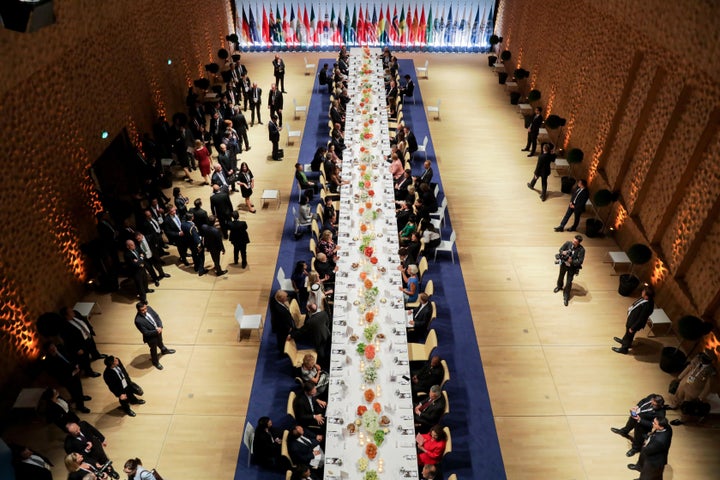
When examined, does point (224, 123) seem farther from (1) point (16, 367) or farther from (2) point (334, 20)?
Result: (2) point (334, 20)

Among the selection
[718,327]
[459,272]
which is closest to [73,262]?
[459,272]

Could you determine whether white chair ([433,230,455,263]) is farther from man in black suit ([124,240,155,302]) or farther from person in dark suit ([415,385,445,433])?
man in black suit ([124,240,155,302])

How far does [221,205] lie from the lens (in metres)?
11.2

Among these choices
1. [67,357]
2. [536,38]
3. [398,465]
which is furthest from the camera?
[536,38]

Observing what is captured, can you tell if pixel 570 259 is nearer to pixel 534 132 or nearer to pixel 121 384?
pixel 534 132

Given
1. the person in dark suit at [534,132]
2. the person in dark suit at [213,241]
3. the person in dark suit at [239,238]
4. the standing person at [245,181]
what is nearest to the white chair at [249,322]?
the person in dark suit at [213,241]

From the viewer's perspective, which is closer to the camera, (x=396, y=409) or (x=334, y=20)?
(x=396, y=409)

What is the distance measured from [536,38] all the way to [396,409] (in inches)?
590

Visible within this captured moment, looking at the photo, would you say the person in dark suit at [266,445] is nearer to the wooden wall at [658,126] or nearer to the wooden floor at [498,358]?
the wooden floor at [498,358]

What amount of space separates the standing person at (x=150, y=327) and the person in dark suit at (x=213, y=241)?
7.29 ft

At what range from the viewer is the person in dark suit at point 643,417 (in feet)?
23.1

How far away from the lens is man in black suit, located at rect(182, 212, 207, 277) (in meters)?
10.4

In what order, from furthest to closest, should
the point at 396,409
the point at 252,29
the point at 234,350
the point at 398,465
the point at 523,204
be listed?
the point at 252,29
the point at 523,204
the point at 234,350
the point at 396,409
the point at 398,465

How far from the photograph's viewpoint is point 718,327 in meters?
8.31
